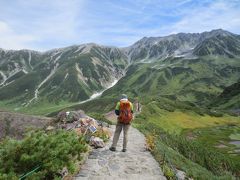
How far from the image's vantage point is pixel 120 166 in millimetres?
19344

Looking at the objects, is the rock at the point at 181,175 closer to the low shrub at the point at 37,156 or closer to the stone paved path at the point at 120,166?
the stone paved path at the point at 120,166

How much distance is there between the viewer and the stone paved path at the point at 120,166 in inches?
691

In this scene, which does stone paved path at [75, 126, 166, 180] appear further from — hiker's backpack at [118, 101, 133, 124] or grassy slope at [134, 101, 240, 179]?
grassy slope at [134, 101, 240, 179]

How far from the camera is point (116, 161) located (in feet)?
66.9

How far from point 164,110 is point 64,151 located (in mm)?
106969

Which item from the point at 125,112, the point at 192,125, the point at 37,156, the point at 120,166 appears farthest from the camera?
the point at 192,125

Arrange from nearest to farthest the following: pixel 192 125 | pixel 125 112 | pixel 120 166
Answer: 1. pixel 120 166
2. pixel 125 112
3. pixel 192 125

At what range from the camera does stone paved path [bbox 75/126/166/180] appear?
57.6ft

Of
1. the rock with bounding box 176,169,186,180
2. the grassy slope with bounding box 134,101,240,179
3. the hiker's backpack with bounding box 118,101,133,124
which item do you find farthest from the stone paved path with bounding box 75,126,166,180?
the grassy slope with bounding box 134,101,240,179

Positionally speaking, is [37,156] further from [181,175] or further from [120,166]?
[181,175]

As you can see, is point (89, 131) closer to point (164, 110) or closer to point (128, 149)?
point (128, 149)

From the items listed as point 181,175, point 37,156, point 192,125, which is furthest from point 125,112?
point 192,125

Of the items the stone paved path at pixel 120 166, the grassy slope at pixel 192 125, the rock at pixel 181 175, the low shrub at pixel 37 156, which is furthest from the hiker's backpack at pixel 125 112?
the grassy slope at pixel 192 125

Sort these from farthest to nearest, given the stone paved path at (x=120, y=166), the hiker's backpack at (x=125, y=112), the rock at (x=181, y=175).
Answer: the hiker's backpack at (x=125, y=112) < the rock at (x=181, y=175) < the stone paved path at (x=120, y=166)
